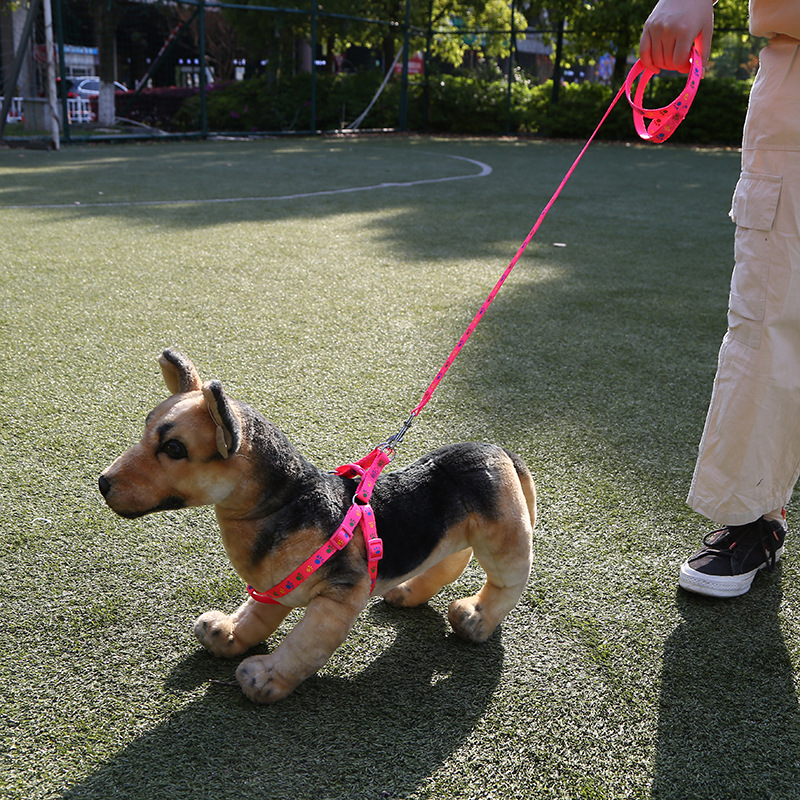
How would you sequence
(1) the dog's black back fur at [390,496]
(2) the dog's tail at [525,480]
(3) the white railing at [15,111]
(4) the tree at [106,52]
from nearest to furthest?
(1) the dog's black back fur at [390,496] < (2) the dog's tail at [525,480] < (3) the white railing at [15,111] < (4) the tree at [106,52]

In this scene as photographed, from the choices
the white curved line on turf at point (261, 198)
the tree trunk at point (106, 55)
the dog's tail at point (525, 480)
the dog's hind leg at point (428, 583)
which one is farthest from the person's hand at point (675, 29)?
the tree trunk at point (106, 55)

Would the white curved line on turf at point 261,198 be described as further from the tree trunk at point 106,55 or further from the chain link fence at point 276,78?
the tree trunk at point 106,55

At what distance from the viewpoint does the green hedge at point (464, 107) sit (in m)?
18.0

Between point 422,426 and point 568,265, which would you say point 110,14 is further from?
point 422,426

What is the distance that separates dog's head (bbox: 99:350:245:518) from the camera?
55.5 inches

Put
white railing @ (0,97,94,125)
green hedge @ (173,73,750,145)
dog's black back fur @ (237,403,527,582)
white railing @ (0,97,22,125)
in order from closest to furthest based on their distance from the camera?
dog's black back fur @ (237,403,527,582), white railing @ (0,97,22,125), white railing @ (0,97,94,125), green hedge @ (173,73,750,145)

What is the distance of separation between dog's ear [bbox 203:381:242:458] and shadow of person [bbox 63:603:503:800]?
522 mm

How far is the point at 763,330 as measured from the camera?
1.92 meters

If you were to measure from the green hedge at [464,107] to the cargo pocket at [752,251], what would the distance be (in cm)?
1689

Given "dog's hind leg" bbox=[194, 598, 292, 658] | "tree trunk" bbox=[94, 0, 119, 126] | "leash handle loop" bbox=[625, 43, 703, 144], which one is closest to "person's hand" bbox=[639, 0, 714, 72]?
"leash handle loop" bbox=[625, 43, 703, 144]

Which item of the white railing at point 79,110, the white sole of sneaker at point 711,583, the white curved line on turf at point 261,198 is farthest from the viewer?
the white railing at point 79,110

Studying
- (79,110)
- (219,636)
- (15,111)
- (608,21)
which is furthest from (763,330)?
(608,21)

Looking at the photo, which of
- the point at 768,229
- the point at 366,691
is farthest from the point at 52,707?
the point at 768,229

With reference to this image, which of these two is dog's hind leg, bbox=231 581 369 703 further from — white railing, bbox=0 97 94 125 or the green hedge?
the green hedge
